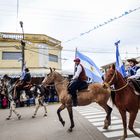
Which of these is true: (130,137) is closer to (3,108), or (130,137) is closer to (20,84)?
(20,84)

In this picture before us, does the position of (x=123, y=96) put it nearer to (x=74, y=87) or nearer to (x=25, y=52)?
(x=74, y=87)

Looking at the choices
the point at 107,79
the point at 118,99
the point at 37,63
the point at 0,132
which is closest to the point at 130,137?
the point at 118,99

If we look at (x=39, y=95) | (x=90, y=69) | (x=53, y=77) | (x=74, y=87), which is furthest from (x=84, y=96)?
(x=39, y=95)

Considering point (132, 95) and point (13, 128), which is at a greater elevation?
point (132, 95)

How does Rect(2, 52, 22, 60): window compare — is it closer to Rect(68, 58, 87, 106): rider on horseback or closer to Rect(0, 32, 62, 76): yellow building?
Rect(0, 32, 62, 76): yellow building

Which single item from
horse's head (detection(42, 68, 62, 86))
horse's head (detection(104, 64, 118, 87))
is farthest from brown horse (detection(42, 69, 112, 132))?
horse's head (detection(104, 64, 118, 87))

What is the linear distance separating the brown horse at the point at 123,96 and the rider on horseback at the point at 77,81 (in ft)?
7.87

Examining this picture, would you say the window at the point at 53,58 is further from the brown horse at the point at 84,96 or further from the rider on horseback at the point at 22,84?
the brown horse at the point at 84,96

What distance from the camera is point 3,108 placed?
76.1ft

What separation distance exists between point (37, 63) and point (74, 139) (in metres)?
27.0

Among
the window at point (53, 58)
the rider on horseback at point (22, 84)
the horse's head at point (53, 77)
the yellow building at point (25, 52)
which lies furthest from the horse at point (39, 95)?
the window at point (53, 58)

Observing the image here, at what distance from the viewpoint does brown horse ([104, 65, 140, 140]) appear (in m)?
8.29

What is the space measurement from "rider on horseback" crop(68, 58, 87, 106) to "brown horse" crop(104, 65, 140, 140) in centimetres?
240

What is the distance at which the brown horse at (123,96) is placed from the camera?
8.29 m
